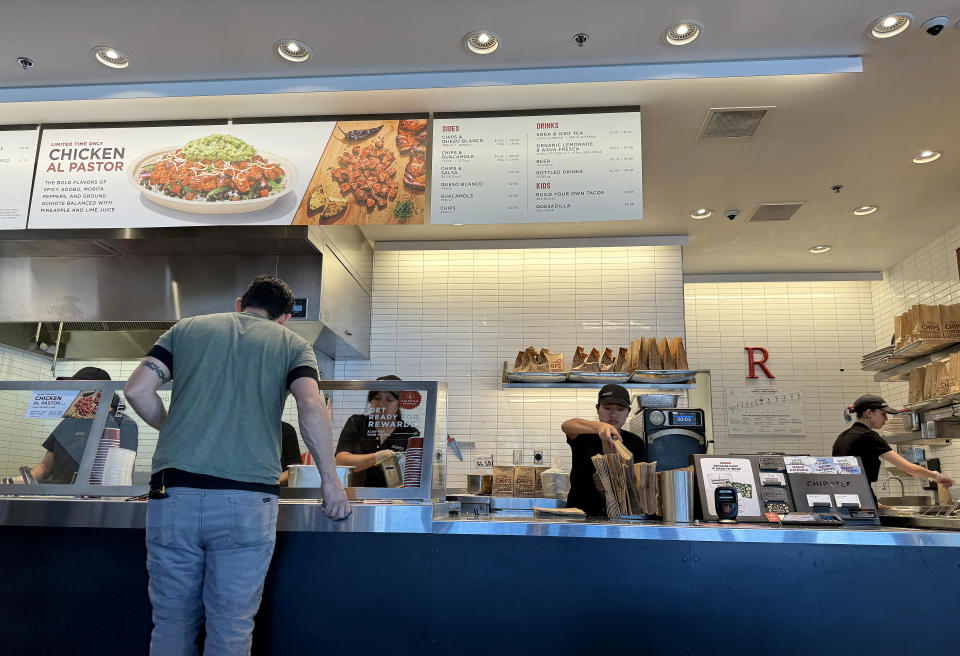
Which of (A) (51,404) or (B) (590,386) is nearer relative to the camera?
(A) (51,404)

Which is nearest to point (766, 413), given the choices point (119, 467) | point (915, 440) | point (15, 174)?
point (915, 440)

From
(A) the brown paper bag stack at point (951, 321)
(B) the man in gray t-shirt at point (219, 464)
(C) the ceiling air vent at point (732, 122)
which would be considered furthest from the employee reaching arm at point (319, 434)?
(A) the brown paper bag stack at point (951, 321)

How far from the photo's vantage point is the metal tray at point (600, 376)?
5402 millimetres

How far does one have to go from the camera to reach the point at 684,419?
335cm

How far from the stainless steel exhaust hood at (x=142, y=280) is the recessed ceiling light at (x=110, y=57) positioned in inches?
50.5

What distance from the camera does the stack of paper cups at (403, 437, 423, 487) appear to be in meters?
2.49

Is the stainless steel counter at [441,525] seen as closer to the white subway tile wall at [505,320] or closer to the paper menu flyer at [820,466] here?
the paper menu flyer at [820,466]

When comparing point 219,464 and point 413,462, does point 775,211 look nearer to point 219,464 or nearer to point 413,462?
point 413,462

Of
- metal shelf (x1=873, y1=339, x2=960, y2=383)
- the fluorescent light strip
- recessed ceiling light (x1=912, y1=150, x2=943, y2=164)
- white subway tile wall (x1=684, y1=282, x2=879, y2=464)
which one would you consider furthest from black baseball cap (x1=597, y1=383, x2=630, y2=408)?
white subway tile wall (x1=684, y1=282, x2=879, y2=464)

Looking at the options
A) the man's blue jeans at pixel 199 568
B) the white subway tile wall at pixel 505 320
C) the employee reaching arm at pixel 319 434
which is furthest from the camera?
the white subway tile wall at pixel 505 320

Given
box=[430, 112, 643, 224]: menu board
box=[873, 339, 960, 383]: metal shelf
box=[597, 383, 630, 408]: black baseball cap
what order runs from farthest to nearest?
1. box=[873, 339, 960, 383]: metal shelf
2. box=[597, 383, 630, 408]: black baseball cap
3. box=[430, 112, 643, 224]: menu board

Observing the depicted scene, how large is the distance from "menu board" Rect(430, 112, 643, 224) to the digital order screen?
3.27 feet

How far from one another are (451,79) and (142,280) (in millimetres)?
2746

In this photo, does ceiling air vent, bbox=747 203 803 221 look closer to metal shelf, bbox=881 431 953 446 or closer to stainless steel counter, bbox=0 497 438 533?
metal shelf, bbox=881 431 953 446
